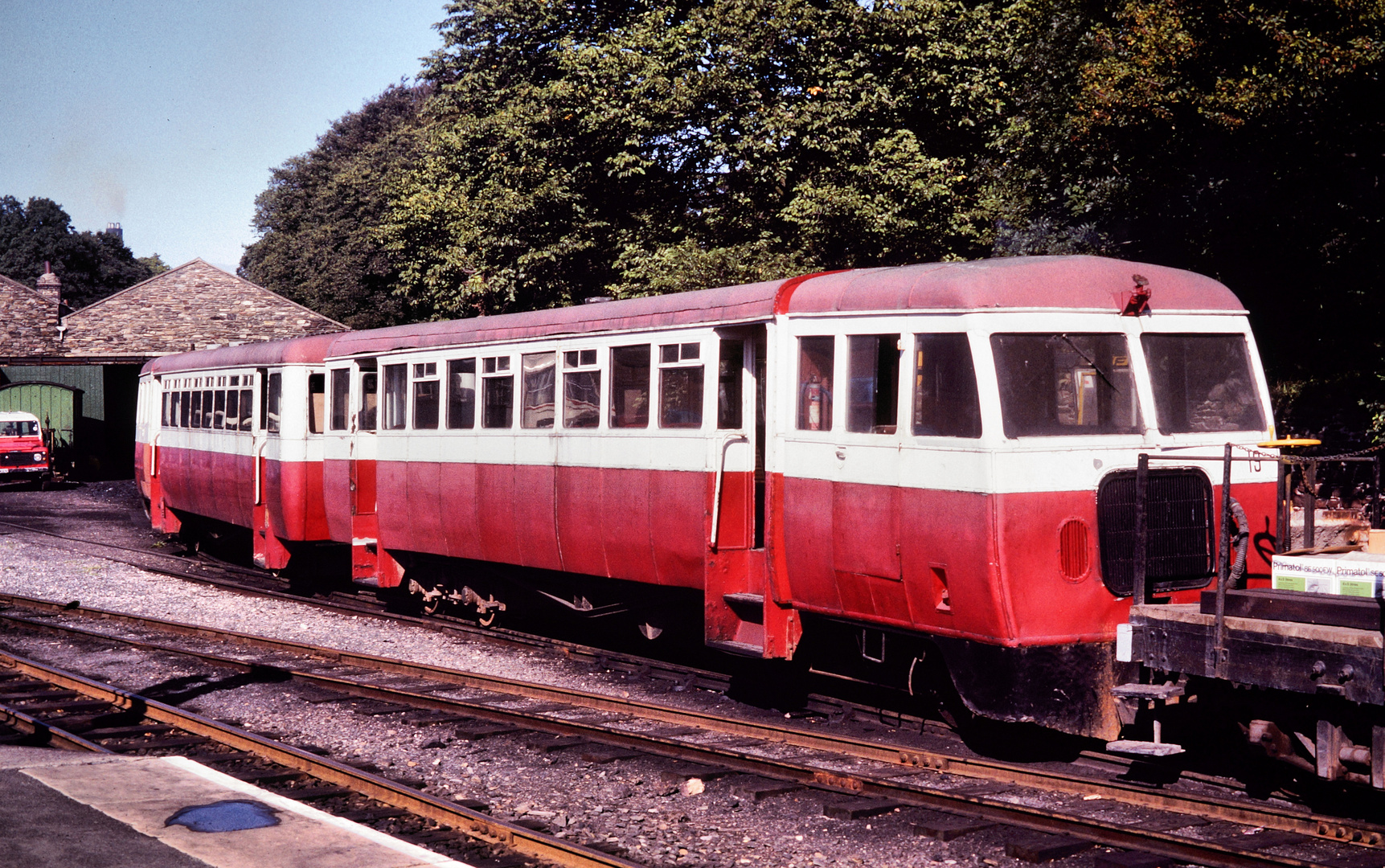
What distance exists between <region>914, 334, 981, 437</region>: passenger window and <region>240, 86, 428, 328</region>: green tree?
128 ft

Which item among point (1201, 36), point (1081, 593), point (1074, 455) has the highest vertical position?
point (1201, 36)

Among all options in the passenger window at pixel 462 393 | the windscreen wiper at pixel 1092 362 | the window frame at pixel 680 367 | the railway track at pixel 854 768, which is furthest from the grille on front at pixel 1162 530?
the passenger window at pixel 462 393

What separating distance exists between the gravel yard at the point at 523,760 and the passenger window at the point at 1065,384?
8.20 ft

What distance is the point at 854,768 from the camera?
8383 mm

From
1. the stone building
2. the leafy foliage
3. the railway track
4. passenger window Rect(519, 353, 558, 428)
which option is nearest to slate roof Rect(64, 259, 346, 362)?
the stone building

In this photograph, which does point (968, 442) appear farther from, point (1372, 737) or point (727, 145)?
point (727, 145)

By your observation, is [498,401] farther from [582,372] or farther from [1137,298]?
[1137,298]

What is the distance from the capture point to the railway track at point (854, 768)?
21.7 feet

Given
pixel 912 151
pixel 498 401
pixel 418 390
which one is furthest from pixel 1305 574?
pixel 912 151

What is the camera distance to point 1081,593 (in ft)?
25.7

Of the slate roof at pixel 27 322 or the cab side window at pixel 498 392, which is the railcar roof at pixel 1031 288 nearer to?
the cab side window at pixel 498 392

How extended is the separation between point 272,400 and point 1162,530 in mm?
12933

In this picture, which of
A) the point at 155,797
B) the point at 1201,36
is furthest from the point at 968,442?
the point at 1201,36

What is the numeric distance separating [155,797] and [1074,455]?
5837mm
